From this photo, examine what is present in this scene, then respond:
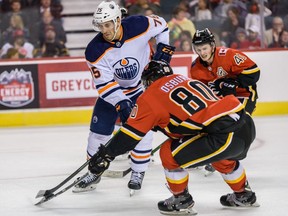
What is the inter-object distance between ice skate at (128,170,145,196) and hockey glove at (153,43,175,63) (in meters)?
0.74

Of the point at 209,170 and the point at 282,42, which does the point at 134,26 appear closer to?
the point at 209,170

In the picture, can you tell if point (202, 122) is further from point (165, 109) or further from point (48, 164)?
point (48, 164)

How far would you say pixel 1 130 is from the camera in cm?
781

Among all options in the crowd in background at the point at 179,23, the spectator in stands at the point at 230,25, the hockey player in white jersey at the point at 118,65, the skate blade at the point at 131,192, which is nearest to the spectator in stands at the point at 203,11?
the crowd in background at the point at 179,23

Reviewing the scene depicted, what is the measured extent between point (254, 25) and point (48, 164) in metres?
3.34

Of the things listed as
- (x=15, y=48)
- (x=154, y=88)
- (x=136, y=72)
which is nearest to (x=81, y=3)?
(x=15, y=48)

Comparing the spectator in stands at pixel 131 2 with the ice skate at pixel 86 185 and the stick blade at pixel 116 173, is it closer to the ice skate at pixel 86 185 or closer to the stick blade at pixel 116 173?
the stick blade at pixel 116 173

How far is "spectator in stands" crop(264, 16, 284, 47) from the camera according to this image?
8.28 m

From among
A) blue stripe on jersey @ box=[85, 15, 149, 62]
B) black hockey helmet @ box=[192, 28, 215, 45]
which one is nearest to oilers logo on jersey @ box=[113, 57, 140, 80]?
blue stripe on jersey @ box=[85, 15, 149, 62]

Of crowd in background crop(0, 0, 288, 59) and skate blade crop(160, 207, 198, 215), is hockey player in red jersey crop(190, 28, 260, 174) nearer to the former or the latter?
skate blade crop(160, 207, 198, 215)

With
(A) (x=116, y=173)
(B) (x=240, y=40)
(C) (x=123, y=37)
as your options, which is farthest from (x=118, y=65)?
(B) (x=240, y=40)

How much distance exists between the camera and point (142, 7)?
324 inches

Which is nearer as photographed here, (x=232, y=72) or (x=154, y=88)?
(x=154, y=88)

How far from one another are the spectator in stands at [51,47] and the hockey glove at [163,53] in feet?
10.6
